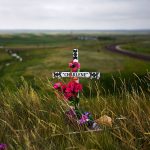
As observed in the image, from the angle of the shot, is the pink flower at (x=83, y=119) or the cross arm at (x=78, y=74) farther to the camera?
the cross arm at (x=78, y=74)

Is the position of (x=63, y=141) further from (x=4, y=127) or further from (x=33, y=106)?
(x=33, y=106)

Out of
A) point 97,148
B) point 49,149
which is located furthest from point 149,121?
point 49,149

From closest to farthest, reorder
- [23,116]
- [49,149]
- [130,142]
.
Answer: [49,149] < [130,142] < [23,116]

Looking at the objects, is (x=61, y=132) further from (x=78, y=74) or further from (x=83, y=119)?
(x=78, y=74)

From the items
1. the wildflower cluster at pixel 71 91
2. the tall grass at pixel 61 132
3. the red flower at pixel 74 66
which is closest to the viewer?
the tall grass at pixel 61 132

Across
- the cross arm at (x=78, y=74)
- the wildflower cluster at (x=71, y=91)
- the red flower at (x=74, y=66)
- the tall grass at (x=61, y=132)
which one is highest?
the red flower at (x=74, y=66)

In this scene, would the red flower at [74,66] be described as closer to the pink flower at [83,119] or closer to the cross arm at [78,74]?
the cross arm at [78,74]

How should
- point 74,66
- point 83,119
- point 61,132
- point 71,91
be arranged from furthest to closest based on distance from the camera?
point 74,66 → point 71,91 → point 83,119 → point 61,132

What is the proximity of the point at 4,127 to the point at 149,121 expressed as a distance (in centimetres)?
218

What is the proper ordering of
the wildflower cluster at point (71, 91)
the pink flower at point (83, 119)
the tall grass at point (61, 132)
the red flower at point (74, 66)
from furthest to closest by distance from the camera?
the red flower at point (74, 66), the wildflower cluster at point (71, 91), the pink flower at point (83, 119), the tall grass at point (61, 132)

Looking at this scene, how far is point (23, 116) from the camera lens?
6.50m

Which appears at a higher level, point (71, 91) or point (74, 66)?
point (74, 66)

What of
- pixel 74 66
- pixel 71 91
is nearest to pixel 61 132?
pixel 71 91

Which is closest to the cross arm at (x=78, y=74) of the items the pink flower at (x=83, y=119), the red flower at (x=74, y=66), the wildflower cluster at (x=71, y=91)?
the red flower at (x=74, y=66)
